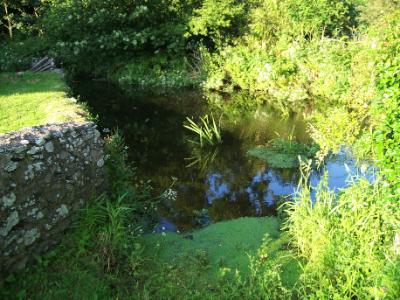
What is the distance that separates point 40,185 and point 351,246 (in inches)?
155

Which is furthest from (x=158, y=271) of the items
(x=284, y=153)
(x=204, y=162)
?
(x=284, y=153)

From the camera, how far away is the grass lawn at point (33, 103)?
9.05 metres

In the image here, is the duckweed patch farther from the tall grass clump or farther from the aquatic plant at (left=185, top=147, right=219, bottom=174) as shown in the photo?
the tall grass clump

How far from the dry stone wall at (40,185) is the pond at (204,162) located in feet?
7.03

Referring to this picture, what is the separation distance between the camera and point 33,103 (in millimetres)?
11109

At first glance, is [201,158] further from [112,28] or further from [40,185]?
[112,28]

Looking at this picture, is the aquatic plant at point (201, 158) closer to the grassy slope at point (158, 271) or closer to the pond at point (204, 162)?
the pond at point (204, 162)

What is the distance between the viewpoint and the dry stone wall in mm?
4816

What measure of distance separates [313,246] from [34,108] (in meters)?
7.96

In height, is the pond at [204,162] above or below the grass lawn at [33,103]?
below

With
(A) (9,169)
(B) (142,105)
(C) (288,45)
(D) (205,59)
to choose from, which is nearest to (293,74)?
(C) (288,45)

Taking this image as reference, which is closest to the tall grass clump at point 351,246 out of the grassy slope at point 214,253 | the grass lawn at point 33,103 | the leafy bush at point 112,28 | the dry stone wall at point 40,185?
the grassy slope at point 214,253

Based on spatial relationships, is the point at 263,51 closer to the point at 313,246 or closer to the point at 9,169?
the point at 313,246

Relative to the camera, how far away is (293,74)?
1634 centimetres
